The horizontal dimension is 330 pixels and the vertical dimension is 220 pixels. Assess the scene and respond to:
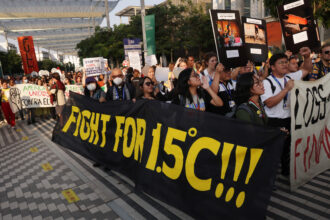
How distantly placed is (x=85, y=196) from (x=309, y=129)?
11.0ft

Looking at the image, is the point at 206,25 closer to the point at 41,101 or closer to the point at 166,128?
the point at 41,101

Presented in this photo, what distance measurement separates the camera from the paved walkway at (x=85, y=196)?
3.36 m

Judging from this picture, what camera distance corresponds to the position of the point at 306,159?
3.47 metres

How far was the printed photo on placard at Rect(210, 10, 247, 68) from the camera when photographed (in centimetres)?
419

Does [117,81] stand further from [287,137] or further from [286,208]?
[286,208]

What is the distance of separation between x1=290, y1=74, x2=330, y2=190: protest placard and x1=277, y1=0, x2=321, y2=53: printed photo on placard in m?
1.13

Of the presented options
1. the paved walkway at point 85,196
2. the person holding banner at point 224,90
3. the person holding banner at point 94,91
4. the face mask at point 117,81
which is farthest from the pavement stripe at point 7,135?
the person holding banner at point 224,90

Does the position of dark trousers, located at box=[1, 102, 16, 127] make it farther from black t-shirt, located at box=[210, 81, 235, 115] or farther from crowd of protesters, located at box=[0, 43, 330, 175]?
black t-shirt, located at box=[210, 81, 235, 115]

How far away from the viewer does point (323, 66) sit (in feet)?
14.9

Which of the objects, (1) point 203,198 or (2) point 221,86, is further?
(2) point 221,86

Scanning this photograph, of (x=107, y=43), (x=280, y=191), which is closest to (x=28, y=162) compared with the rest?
(x=280, y=191)

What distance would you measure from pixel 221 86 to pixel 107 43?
21.1 metres

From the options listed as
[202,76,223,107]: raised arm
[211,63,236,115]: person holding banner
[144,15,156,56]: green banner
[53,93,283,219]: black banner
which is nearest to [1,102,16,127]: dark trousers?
[53,93,283,219]: black banner

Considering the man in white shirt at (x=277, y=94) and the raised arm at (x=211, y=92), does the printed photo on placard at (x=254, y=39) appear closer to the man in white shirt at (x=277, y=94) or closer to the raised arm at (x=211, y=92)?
the man in white shirt at (x=277, y=94)
